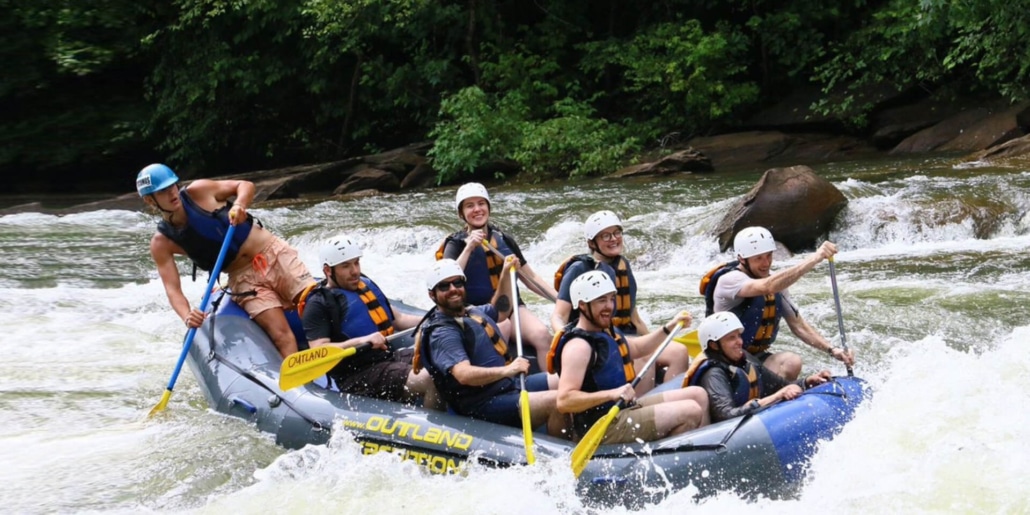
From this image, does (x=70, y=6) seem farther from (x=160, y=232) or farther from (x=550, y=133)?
(x=160, y=232)

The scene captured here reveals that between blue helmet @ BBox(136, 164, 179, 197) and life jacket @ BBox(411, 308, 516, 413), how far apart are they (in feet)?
5.54

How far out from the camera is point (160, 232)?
20.3 feet

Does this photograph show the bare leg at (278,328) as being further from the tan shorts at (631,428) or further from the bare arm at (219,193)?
the tan shorts at (631,428)

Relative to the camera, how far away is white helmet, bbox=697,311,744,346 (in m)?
4.98

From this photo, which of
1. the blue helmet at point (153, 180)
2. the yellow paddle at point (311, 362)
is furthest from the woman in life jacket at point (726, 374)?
the blue helmet at point (153, 180)

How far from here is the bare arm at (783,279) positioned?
514 cm

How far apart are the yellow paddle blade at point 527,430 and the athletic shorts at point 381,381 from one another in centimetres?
80

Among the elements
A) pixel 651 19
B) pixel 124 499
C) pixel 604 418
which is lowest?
pixel 124 499

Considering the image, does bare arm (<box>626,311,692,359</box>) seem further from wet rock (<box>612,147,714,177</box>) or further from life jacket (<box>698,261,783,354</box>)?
wet rock (<box>612,147,714,177</box>)

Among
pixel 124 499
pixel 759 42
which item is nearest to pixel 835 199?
pixel 124 499

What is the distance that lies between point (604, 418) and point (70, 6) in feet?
52.2

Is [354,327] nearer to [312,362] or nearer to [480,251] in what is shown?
[312,362]

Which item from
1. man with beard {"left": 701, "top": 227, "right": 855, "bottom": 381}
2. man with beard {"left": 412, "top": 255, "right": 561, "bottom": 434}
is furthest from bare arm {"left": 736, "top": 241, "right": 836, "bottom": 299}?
man with beard {"left": 412, "top": 255, "right": 561, "bottom": 434}

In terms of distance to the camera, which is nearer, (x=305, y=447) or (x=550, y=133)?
(x=305, y=447)
